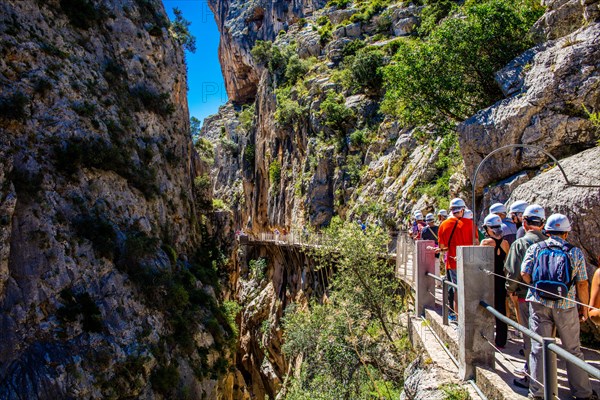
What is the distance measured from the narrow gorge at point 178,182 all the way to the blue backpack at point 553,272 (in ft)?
7.44

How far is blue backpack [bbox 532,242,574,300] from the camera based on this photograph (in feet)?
12.4

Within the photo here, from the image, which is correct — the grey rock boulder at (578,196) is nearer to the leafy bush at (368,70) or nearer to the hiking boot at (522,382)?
the hiking boot at (522,382)

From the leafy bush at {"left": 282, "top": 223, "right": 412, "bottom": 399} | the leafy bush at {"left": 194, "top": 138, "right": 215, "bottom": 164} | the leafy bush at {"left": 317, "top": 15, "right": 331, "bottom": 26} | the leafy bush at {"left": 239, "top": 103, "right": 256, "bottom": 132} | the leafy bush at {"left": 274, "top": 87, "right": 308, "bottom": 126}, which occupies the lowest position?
the leafy bush at {"left": 282, "top": 223, "right": 412, "bottom": 399}

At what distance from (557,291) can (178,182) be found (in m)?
18.9

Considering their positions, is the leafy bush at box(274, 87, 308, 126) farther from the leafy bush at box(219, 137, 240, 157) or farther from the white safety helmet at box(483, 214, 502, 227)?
the white safety helmet at box(483, 214, 502, 227)

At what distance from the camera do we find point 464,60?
15938 millimetres

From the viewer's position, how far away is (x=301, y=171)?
113 ft

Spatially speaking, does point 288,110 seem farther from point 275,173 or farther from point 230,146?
point 230,146

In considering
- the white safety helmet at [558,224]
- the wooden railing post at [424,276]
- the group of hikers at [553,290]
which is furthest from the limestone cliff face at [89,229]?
the white safety helmet at [558,224]

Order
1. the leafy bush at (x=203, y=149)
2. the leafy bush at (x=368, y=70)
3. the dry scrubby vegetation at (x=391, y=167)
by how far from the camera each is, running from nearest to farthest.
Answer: the dry scrubby vegetation at (x=391, y=167) → the leafy bush at (x=368, y=70) → the leafy bush at (x=203, y=149)

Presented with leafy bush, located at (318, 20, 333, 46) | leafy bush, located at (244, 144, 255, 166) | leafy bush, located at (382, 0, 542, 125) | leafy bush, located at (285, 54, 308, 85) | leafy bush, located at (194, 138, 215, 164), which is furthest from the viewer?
leafy bush, located at (244, 144, 255, 166)

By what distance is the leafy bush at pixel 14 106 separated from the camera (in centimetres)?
1215

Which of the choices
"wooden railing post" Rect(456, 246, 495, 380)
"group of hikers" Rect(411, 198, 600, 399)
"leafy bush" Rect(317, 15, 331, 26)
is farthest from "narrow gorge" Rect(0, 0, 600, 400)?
"leafy bush" Rect(317, 15, 331, 26)

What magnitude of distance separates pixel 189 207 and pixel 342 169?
41.9ft
